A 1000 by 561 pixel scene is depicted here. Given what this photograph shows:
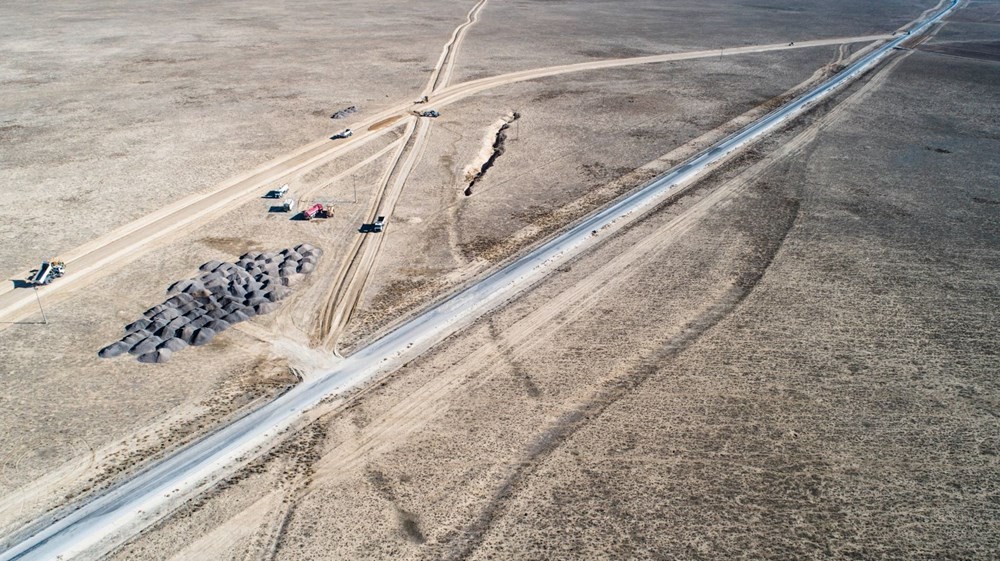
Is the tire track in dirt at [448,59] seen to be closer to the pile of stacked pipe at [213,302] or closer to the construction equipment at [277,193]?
the construction equipment at [277,193]

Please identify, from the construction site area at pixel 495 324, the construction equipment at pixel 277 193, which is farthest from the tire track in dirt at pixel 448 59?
the construction equipment at pixel 277 193

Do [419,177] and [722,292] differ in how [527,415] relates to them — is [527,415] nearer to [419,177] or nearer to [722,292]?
[722,292]

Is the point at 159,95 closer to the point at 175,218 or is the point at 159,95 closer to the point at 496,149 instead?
the point at 175,218

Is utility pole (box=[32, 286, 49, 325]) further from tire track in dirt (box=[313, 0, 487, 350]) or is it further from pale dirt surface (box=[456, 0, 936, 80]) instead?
pale dirt surface (box=[456, 0, 936, 80])

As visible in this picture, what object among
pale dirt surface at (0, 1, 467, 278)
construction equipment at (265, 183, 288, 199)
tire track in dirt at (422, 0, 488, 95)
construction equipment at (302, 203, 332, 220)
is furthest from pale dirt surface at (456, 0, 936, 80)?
construction equipment at (302, 203, 332, 220)

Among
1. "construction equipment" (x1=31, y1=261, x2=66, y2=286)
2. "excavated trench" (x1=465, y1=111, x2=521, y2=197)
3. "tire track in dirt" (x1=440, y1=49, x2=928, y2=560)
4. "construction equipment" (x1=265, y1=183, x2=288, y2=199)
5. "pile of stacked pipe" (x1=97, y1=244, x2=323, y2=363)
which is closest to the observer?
"tire track in dirt" (x1=440, y1=49, x2=928, y2=560)

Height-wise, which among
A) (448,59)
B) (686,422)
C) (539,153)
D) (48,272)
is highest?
(448,59)

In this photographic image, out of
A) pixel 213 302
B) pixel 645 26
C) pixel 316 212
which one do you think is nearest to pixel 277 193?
pixel 316 212
